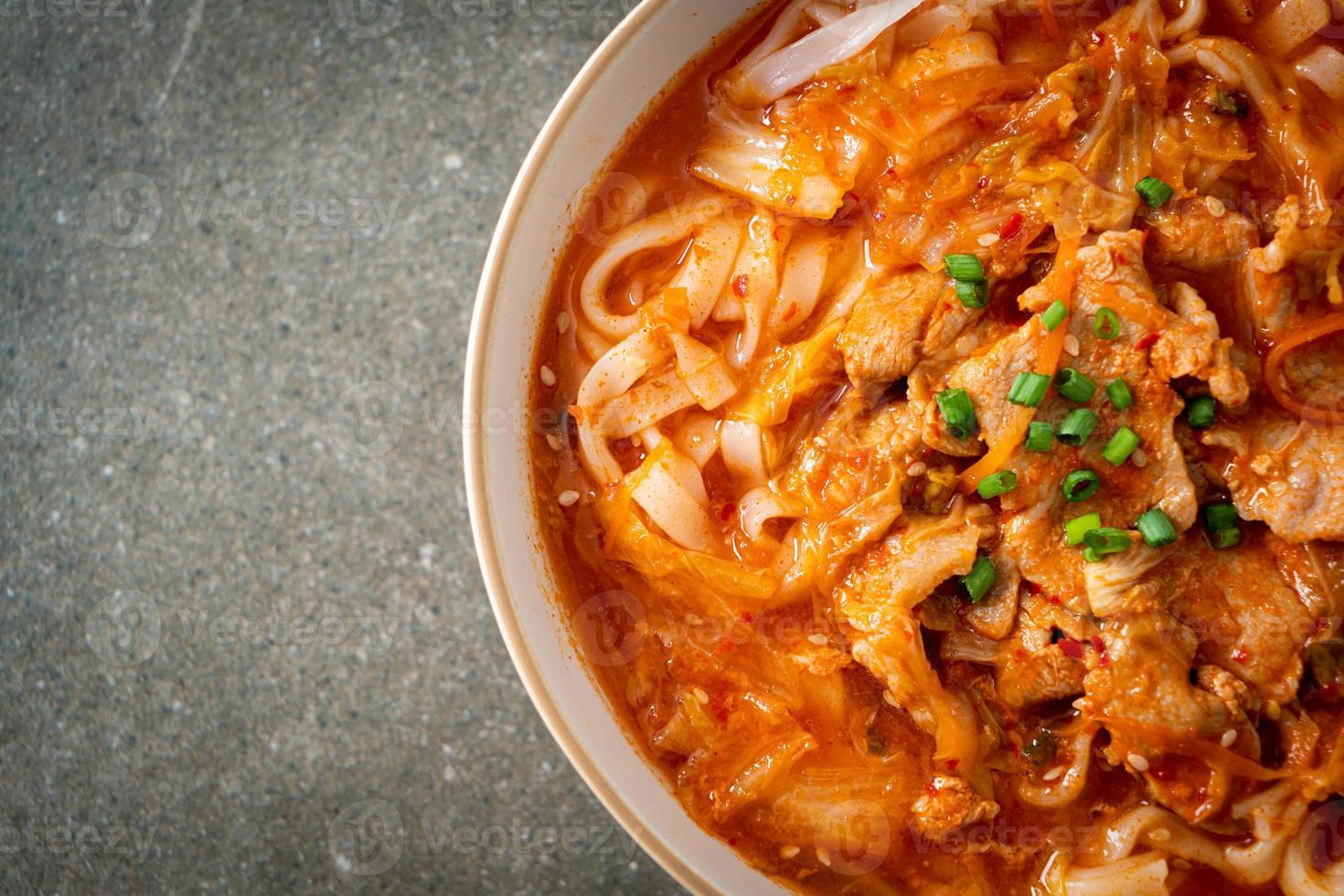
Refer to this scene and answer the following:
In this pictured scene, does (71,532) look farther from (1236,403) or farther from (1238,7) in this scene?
(1238,7)

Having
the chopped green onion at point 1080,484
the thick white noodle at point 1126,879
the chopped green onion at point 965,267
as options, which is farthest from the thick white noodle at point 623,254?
the thick white noodle at point 1126,879

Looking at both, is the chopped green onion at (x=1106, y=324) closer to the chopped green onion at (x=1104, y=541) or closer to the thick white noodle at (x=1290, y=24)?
the chopped green onion at (x=1104, y=541)

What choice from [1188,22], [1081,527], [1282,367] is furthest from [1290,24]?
[1081,527]

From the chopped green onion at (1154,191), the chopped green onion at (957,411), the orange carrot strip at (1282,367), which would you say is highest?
the chopped green onion at (1154,191)

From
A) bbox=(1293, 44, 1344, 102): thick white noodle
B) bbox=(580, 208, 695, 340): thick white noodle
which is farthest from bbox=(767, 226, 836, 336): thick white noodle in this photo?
bbox=(1293, 44, 1344, 102): thick white noodle

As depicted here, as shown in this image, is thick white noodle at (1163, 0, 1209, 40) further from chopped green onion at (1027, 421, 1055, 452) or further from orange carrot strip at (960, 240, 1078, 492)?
chopped green onion at (1027, 421, 1055, 452)

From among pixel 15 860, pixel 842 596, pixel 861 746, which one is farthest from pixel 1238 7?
pixel 15 860

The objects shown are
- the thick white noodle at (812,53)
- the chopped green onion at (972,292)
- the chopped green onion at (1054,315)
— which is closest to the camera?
the chopped green onion at (1054,315)
